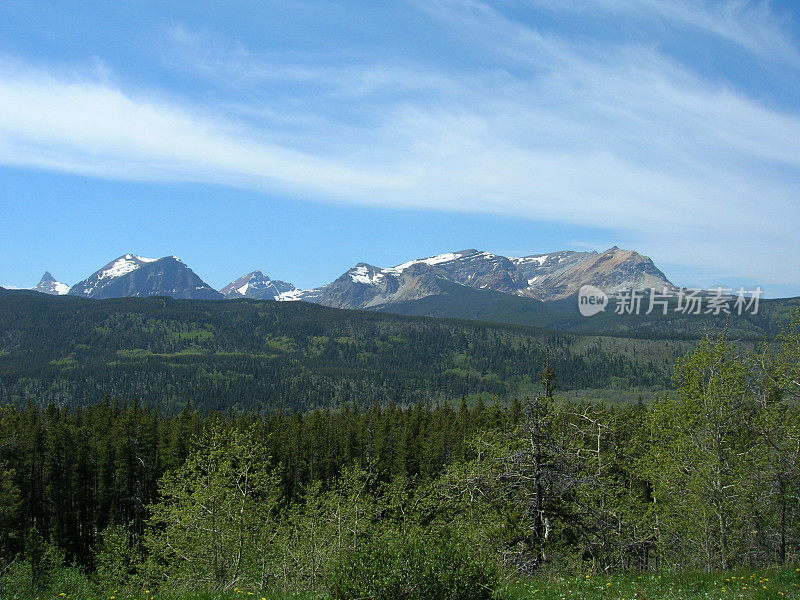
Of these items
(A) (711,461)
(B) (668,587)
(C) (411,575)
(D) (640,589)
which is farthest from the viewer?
(A) (711,461)

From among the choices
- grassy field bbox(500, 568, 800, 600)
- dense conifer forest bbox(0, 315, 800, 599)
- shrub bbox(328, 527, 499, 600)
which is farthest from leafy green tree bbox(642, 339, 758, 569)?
shrub bbox(328, 527, 499, 600)

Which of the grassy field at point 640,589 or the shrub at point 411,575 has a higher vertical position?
the shrub at point 411,575

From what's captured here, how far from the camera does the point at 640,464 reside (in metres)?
40.5

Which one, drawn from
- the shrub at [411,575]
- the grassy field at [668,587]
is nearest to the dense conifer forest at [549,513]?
the shrub at [411,575]

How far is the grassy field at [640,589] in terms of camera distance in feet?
52.4

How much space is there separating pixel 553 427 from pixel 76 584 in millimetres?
47181

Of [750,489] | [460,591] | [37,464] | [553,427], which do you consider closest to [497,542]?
[553,427]

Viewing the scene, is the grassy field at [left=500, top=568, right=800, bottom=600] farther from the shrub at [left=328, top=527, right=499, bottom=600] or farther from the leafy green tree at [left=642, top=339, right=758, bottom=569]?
the leafy green tree at [left=642, top=339, right=758, bottom=569]

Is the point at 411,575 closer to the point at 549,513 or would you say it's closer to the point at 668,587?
the point at 668,587

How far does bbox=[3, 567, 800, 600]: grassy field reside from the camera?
15969mm

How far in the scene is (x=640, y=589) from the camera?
1714cm

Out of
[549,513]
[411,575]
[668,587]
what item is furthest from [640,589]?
[411,575]

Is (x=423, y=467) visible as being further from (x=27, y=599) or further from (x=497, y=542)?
(x=27, y=599)

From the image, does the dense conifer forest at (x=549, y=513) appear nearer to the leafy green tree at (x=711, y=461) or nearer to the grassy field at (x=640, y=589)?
the leafy green tree at (x=711, y=461)
